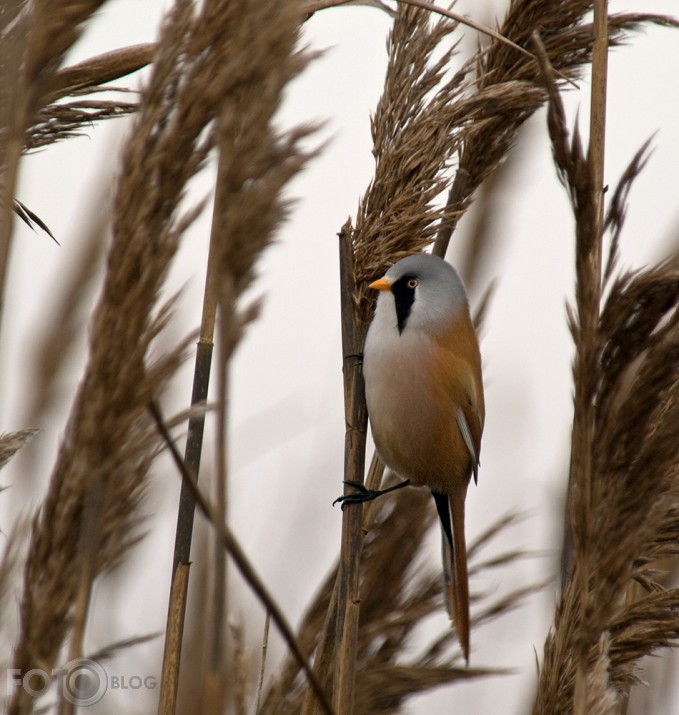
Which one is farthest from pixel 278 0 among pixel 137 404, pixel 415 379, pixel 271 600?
pixel 415 379

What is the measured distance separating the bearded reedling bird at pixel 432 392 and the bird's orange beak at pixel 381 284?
0.06 meters

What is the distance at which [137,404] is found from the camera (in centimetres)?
108

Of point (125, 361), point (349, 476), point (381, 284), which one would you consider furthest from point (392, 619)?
point (125, 361)

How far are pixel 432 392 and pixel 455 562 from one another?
46cm

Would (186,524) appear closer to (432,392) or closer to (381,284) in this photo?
(381,284)

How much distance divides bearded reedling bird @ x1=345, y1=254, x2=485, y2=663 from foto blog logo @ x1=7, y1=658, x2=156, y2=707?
73 cm

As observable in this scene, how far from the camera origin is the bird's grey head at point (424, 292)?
200 centimetres

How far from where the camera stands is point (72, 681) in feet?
4.10

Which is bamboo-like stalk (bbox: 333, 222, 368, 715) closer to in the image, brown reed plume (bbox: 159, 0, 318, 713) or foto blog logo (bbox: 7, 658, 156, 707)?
foto blog logo (bbox: 7, 658, 156, 707)

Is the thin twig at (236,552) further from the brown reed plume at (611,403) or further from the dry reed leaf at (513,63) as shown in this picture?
the dry reed leaf at (513,63)

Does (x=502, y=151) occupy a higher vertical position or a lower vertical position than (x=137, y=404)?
higher

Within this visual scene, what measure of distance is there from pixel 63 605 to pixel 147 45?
37.8 inches

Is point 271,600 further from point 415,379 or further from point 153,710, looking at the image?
point 415,379

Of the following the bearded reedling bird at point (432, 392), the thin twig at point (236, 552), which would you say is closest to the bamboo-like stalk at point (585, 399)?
the thin twig at point (236, 552)
